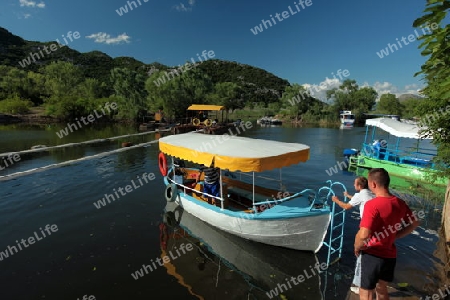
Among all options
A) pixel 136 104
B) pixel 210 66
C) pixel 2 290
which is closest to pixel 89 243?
pixel 2 290

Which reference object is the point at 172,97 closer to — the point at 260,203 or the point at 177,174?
the point at 177,174

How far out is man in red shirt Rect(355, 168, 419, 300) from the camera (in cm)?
365

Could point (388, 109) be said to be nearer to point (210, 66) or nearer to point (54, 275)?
point (54, 275)

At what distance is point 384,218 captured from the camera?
12.0 ft

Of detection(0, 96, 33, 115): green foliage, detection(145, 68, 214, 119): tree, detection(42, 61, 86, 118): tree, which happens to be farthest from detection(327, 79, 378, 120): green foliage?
detection(0, 96, 33, 115): green foliage

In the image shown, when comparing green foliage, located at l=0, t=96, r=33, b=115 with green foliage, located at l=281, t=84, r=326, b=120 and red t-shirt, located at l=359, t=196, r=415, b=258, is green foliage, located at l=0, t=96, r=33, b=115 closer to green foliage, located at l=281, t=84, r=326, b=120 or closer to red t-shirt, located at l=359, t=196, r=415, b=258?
green foliage, located at l=281, t=84, r=326, b=120

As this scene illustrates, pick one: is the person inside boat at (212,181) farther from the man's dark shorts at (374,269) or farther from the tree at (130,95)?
the tree at (130,95)

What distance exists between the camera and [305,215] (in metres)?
7.09

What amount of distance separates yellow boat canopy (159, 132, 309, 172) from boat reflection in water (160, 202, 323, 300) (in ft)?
9.71

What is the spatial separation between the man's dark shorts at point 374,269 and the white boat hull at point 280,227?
9.56 ft

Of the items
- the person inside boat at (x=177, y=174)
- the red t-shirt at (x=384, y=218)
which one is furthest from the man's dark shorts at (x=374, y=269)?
the person inside boat at (x=177, y=174)

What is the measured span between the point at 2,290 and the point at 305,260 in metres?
8.38

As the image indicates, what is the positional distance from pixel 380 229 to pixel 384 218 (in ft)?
0.55

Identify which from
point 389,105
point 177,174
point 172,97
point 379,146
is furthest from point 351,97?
point 177,174
